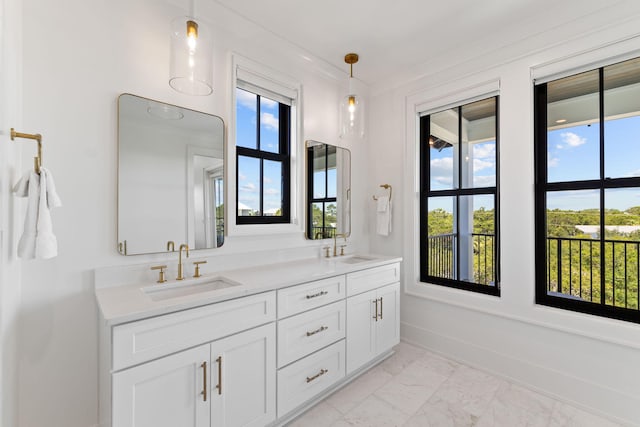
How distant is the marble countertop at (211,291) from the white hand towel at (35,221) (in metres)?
0.34

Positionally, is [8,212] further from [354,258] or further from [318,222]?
[354,258]

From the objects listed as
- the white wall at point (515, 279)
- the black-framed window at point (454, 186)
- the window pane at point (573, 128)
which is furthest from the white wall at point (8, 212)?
the window pane at point (573, 128)

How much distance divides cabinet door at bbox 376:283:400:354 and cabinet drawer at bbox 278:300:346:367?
18.9 inches


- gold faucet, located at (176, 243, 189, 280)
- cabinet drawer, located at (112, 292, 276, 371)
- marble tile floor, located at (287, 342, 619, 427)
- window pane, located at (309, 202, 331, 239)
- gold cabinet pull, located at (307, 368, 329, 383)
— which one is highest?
window pane, located at (309, 202, 331, 239)

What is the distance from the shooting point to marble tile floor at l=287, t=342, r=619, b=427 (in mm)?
1855

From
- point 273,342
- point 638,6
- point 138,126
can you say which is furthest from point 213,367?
point 638,6

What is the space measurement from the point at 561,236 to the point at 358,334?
6.91 feet

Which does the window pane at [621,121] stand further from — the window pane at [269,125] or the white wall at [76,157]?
the white wall at [76,157]

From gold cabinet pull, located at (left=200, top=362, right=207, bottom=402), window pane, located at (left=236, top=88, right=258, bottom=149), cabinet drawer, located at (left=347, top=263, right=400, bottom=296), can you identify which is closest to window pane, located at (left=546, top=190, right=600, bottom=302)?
cabinet drawer, located at (left=347, top=263, right=400, bottom=296)

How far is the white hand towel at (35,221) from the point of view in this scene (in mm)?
1179

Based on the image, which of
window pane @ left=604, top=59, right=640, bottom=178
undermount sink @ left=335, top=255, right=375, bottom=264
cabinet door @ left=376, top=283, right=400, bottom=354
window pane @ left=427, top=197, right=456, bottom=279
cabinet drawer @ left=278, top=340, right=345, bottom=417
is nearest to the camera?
cabinet drawer @ left=278, top=340, right=345, bottom=417

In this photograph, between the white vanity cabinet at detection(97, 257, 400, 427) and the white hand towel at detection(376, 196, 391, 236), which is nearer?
the white vanity cabinet at detection(97, 257, 400, 427)

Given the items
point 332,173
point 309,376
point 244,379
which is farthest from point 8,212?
point 332,173

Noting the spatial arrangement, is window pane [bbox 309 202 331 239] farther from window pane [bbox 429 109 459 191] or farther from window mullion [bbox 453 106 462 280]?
window mullion [bbox 453 106 462 280]
